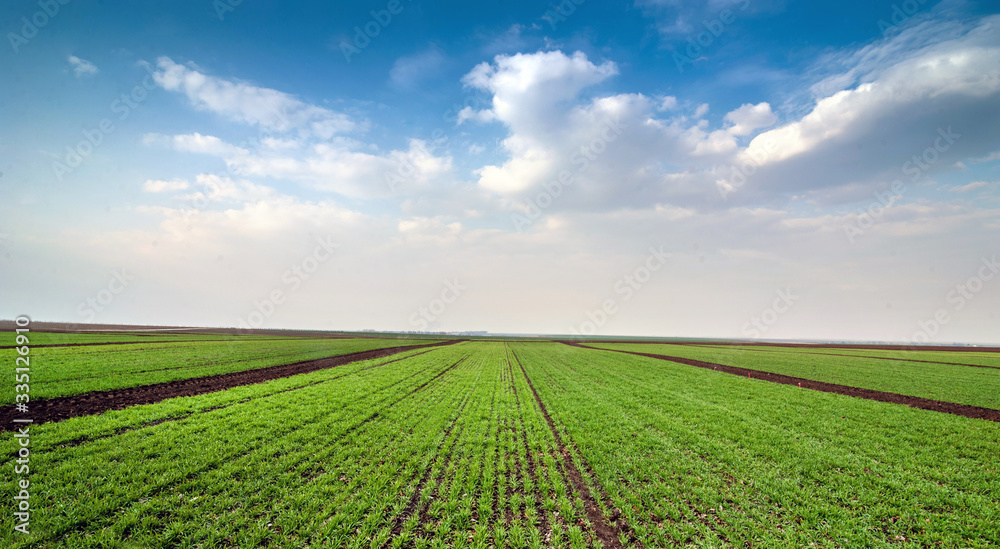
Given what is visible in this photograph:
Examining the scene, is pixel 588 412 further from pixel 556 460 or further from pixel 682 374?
pixel 682 374

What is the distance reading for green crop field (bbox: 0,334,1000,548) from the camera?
7.38 meters

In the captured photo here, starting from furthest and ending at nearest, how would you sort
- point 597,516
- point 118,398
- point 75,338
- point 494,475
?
point 75,338
point 118,398
point 494,475
point 597,516

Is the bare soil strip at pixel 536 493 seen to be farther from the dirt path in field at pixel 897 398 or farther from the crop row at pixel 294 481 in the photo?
the dirt path in field at pixel 897 398

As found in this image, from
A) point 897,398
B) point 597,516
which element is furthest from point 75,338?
point 897,398

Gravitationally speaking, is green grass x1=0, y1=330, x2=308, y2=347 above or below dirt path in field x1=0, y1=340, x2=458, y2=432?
below

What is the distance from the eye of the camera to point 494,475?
10.2 metres

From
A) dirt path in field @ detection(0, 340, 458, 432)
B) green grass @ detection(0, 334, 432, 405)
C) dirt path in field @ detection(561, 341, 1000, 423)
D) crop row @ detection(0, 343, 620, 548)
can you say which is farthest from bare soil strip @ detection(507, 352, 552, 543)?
dirt path in field @ detection(561, 341, 1000, 423)

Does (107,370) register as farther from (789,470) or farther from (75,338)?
(75,338)

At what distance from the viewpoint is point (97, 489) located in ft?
25.9

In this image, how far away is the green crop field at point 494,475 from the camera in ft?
24.2

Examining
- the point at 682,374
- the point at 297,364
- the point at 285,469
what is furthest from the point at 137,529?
the point at 682,374

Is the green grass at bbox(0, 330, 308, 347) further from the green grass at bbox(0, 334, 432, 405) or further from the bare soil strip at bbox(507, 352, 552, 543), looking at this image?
the bare soil strip at bbox(507, 352, 552, 543)

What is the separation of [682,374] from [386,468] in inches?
1271

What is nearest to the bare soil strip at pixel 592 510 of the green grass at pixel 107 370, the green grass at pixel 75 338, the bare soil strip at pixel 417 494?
the bare soil strip at pixel 417 494
